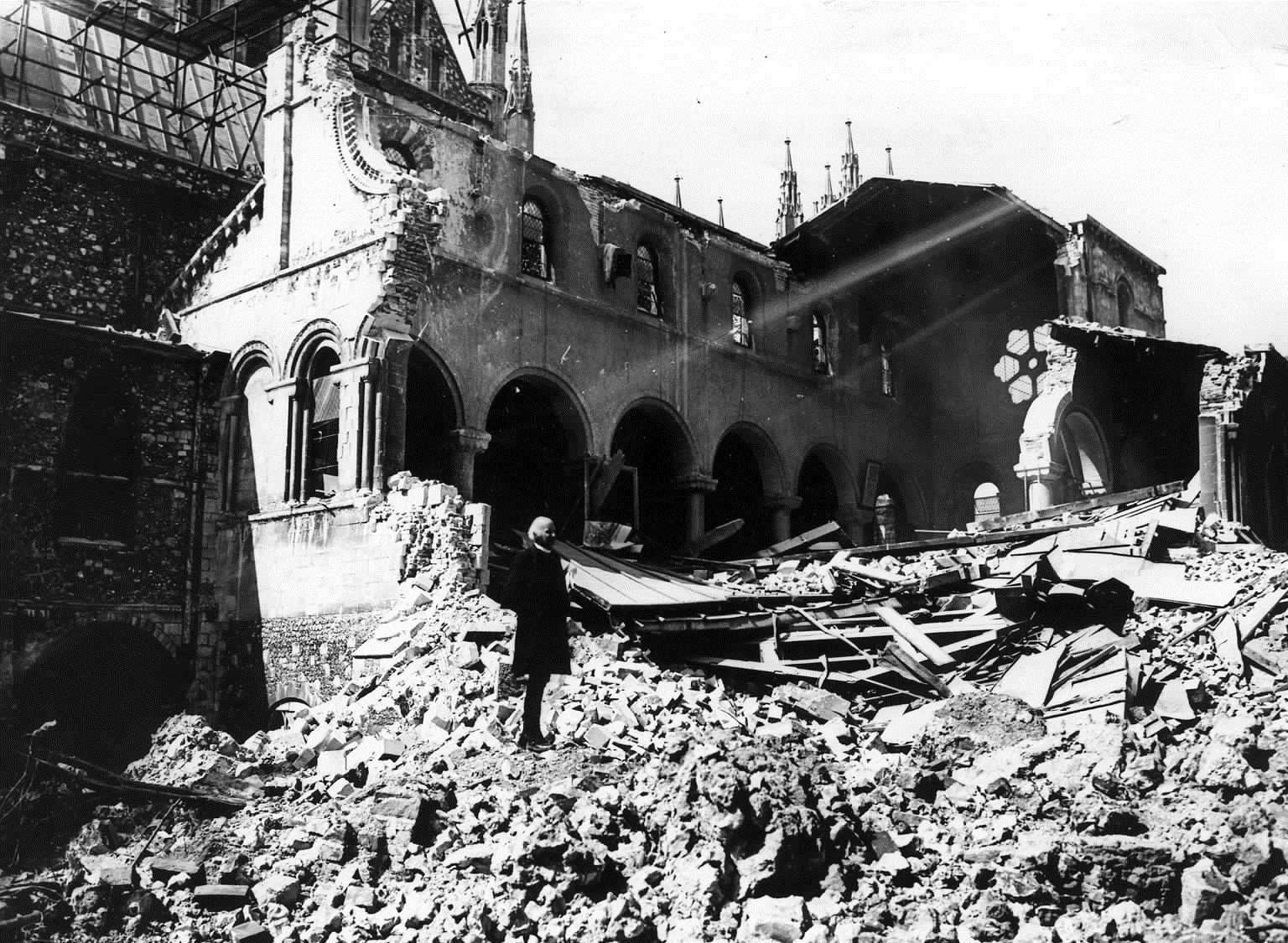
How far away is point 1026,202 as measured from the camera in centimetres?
2408

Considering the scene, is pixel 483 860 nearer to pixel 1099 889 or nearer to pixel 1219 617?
pixel 1099 889

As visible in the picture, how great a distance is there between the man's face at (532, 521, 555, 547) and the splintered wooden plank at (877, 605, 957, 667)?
207 inches

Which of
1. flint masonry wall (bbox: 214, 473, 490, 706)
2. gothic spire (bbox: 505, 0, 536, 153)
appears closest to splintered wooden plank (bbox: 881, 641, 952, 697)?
flint masonry wall (bbox: 214, 473, 490, 706)

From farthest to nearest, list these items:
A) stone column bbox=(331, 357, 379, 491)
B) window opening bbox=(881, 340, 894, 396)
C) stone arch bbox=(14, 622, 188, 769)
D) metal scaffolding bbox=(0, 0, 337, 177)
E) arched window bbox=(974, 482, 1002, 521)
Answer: window opening bbox=(881, 340, 894, 396) → arched window bbox=(974, 482, 1002, 521) → metal scaffolding bbox=(0, 0, 337, 177) → stone arch bbox=(14, 622, 188, 769) → stone column bbox=(331, 357, 379, 491)

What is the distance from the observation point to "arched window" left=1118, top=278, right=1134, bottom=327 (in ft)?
85.2

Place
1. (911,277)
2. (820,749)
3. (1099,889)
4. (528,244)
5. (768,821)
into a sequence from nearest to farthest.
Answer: (1099,889)
(768,821)
(820,749)
(528,244)
(911,277)

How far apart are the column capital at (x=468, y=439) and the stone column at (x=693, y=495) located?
207 inches

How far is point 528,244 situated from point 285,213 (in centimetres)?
401

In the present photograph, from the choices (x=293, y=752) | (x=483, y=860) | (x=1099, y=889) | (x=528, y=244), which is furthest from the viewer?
(x=528, y=244)

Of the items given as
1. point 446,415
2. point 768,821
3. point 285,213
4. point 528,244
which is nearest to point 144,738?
point 446,415

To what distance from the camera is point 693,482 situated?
78.1 feet

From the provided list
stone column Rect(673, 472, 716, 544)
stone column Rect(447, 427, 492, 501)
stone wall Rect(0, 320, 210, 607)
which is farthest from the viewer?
stone column Rect(673, 472, 716, 544)

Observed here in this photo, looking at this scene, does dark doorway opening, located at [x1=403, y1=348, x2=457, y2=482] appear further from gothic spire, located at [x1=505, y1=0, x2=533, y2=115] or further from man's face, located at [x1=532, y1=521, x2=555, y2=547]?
gothic spire, located at [x1=505, y1=0, x2=533, y2=115]

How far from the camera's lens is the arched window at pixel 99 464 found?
18.8m
